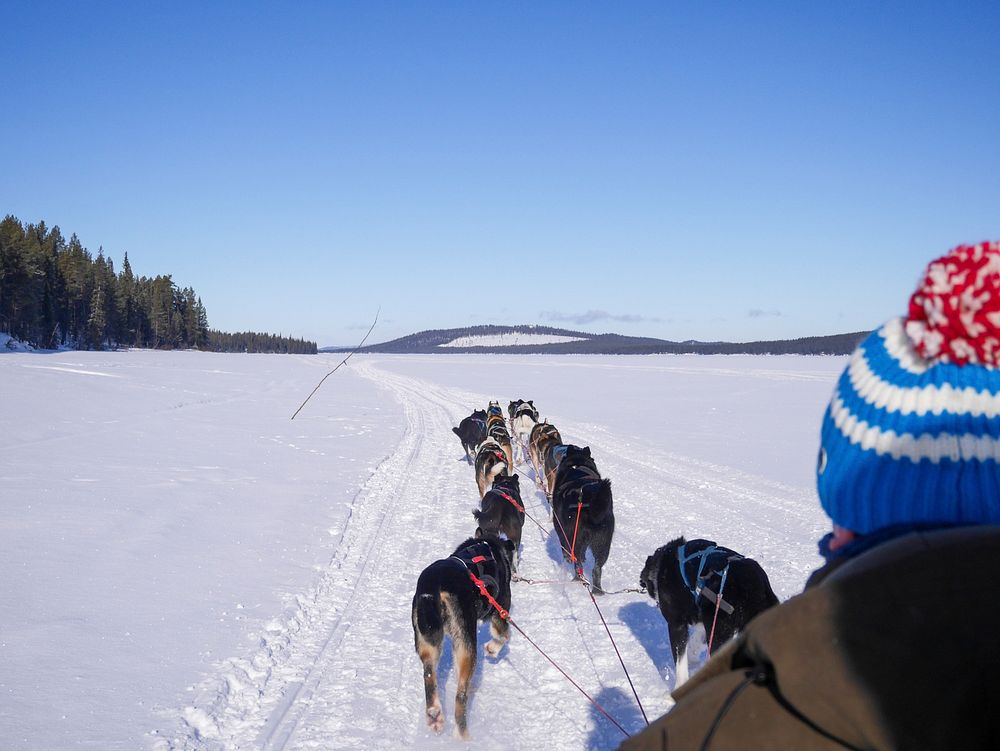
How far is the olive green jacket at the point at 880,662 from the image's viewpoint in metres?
0.77

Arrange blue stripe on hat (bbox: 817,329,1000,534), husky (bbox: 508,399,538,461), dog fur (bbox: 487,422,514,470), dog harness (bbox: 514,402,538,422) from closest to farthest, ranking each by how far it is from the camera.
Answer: blue stripe on hat (bbox: 817,329,1000,534) → dog fur (bbox: 487,422,514,470) → husky (bbox: 508,399,538,461) → dog harness (bbox: 514,402,538,422)

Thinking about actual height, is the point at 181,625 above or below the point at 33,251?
below

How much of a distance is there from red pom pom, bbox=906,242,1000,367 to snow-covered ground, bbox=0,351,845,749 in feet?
10.5

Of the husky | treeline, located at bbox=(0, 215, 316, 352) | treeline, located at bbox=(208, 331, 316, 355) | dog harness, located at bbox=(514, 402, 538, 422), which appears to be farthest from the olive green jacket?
treeline, located at bbox=(208, 331, 316, 355)

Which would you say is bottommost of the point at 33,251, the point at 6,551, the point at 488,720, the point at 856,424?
the point at 488,720

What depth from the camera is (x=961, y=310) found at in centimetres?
105

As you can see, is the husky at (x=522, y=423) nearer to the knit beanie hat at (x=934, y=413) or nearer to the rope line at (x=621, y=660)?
the rope line at (x=621, y=660)

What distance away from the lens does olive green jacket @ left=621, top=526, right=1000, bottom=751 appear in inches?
30.1

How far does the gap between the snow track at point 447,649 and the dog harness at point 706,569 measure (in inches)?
30.1

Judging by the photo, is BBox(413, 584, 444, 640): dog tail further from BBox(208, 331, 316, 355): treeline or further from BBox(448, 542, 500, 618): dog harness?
BBox(208, 331, 316, 355): treeline

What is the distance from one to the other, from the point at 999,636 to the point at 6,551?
7138 millimetres

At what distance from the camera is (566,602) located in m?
5.46

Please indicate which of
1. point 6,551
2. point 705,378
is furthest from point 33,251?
point 6,551

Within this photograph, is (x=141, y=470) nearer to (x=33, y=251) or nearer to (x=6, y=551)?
(x=6, y=551)
